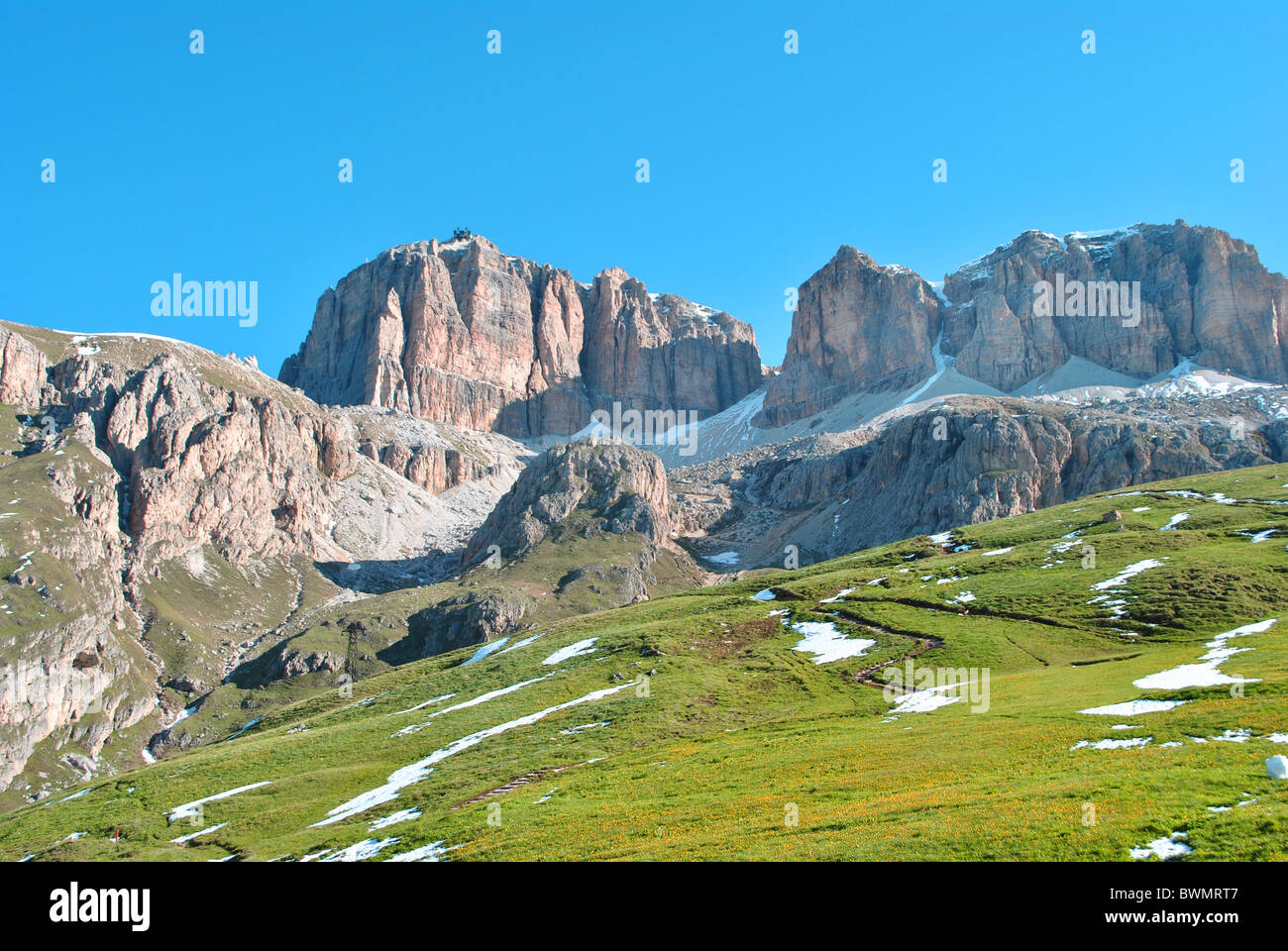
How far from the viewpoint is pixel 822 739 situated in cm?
4091

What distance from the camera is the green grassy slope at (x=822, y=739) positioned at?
80.1 ft

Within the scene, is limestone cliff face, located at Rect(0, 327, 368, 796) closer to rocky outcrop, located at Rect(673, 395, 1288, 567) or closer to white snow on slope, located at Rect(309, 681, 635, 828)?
white snow on slope, located at Rect(309, 681, 635, 828)

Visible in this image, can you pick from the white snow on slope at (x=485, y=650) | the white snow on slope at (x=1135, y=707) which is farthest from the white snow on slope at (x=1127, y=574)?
the white snow on slope at (x=485, y=650)

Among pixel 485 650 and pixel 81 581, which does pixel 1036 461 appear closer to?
pixel 485 650

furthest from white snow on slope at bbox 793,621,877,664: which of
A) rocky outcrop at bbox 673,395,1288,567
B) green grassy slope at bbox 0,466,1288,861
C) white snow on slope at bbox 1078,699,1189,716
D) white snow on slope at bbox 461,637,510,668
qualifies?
rocky outcrop at bbox 673,395,1288,567

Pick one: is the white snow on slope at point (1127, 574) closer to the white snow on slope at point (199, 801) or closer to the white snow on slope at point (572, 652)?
the white snow on slope at point (572, 652)

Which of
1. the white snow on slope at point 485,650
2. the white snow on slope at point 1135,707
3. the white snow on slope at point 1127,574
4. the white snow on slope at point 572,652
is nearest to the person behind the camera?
the white snow on slope at point 1135,707

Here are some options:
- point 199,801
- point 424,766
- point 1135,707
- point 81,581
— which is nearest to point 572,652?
point 424,766

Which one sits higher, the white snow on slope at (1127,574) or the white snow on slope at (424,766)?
the white snow on slope at (1127,574)

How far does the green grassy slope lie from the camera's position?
2441cm

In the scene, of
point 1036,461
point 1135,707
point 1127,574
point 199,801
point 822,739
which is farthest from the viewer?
point 1036,461
